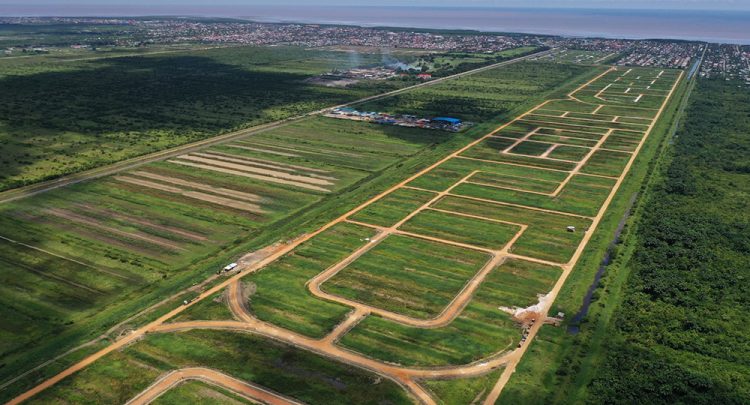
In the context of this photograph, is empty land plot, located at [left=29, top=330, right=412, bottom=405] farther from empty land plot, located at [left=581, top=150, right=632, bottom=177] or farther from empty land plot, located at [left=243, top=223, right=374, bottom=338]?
empty land plot, located at [left=581, top=150, right=632, bottom=177]

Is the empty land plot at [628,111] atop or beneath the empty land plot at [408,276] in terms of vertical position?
atop

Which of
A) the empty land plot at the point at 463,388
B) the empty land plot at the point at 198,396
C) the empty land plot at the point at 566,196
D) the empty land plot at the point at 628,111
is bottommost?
the empty land plot at the point at 198,396

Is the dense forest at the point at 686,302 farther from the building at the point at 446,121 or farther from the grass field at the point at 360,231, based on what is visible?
the building at the point at 446,121

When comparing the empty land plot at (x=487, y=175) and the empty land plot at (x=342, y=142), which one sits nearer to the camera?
the empty land plot at (x=487, y=175)

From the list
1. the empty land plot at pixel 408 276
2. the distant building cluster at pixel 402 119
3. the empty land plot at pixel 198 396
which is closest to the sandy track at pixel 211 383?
the empty land plot at pixel 198 396

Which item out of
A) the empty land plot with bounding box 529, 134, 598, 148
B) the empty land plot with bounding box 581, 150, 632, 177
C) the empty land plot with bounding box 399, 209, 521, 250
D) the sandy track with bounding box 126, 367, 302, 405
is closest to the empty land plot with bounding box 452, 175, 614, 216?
the empty land plot with bounding box 581, 150, 632, 177

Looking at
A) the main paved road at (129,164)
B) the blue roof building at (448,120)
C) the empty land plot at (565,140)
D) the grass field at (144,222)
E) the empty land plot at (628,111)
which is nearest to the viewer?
the grass field at (144,222)

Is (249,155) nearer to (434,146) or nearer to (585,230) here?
(434,146)
